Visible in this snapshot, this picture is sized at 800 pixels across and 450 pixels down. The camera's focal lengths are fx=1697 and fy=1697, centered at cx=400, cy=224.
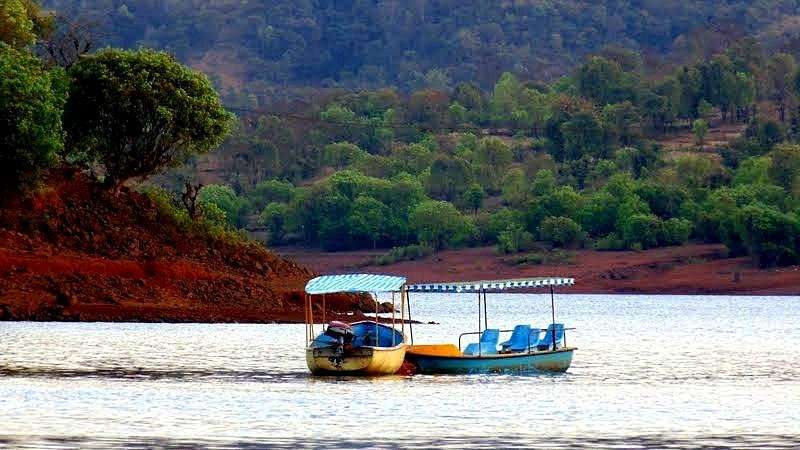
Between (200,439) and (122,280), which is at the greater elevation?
(122,280)

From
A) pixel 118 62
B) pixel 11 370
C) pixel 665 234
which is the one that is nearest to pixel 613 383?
pixel 11 370

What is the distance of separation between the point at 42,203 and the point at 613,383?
46.9m

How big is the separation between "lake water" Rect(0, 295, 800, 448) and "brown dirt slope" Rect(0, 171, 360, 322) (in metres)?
4.54

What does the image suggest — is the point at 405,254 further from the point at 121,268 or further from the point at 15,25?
the point at 121,268

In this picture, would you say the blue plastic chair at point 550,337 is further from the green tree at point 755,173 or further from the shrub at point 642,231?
the green tree at point 755,173

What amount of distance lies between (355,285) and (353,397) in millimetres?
8716

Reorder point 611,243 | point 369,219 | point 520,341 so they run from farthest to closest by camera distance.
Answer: point 369,219
point 611,243
point 520,341

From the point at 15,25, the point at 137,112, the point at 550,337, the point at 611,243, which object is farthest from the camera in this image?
the point at 611,243

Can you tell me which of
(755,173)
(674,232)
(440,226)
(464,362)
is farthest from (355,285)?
(755,173)

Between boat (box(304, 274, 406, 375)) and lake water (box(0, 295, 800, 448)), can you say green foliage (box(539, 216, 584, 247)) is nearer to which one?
lake water (box(0, 295, 800, 448))

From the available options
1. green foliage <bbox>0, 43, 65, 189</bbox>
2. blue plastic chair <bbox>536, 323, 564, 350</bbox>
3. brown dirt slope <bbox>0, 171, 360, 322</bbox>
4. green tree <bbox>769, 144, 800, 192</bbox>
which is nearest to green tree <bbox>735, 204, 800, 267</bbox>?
green tree <bbox>769, 144, 800, 192</bbox>

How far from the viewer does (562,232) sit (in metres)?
181

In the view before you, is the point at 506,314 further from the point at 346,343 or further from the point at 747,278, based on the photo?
the point at 346,343

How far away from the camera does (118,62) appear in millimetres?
94750
